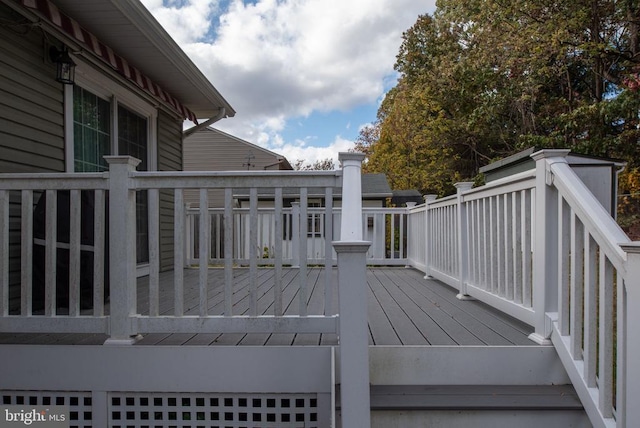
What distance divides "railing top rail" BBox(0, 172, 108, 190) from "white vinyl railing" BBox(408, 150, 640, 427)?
87.1 inches

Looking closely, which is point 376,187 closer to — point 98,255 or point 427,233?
point 427,233

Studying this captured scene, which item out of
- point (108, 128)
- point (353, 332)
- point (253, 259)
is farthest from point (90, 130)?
point (353, 332)

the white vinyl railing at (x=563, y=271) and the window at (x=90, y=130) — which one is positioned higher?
the window at (x=90, y=130)

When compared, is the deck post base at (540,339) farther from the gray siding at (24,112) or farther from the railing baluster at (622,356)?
the gray siding at (24,112)

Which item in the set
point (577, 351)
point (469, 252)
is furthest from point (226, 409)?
point (469, 252)

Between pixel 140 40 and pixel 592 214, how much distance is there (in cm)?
359

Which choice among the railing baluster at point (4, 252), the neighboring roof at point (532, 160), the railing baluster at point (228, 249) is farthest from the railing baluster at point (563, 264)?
the railing baluster at point (4, 252)

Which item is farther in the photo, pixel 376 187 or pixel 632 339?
pixel 376 187

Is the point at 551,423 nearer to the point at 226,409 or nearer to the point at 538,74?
the point at 226,409

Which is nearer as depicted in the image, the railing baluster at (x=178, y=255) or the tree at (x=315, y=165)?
the railing baluster at (x=178, y=255)

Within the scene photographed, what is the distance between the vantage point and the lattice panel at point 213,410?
1.91m

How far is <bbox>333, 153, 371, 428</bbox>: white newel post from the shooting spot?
1579 millimetres

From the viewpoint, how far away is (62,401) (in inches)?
78.5

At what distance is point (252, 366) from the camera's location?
6.27 feet
